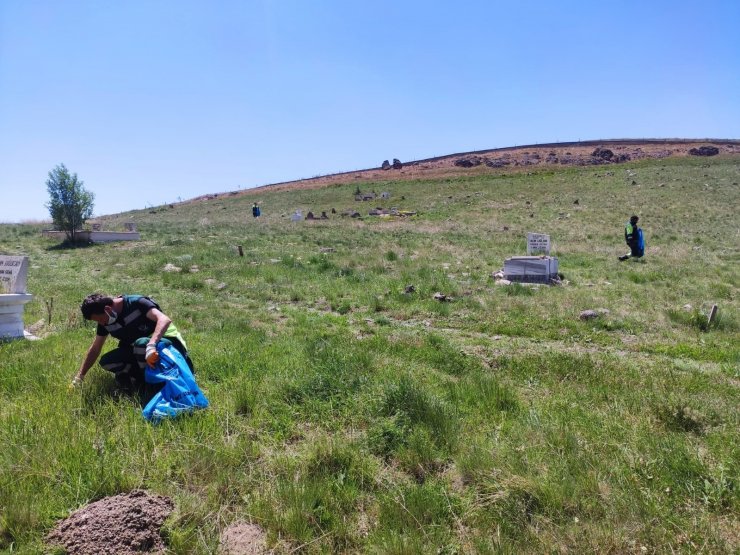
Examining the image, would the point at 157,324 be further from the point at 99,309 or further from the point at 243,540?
the point at 243,540

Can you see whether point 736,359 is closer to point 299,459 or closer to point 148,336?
point 299,459

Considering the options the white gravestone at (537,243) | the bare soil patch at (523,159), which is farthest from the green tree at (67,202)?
the bare soil patch at (523,159)

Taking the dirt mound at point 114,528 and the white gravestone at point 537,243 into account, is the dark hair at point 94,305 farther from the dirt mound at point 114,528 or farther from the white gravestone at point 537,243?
the white gravestone at point 537,243

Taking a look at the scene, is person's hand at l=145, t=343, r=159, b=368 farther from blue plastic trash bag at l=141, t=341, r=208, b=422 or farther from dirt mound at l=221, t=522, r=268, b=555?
dirt mound at l=221, t=522, r=268, b=555

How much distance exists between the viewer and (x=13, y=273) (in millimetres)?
7281

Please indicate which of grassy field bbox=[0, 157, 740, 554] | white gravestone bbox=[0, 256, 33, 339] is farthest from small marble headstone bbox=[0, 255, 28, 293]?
grassy field bbox=[0, 157, 740, 554]

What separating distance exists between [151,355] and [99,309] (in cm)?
87

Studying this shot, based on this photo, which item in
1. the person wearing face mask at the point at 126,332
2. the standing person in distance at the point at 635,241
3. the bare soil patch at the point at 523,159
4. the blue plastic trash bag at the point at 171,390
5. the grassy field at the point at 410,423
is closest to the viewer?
the grassy field at the point at 410,423

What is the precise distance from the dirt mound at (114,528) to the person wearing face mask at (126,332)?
1768 mm

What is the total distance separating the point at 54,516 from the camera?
2834 millimetres

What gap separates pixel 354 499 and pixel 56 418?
8.65ft

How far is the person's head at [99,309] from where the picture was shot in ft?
14.4

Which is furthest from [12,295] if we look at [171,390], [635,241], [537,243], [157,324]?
[635,241]

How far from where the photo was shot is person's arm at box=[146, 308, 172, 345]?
4304 millimetres
